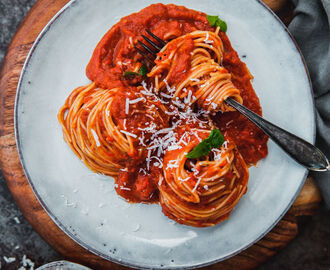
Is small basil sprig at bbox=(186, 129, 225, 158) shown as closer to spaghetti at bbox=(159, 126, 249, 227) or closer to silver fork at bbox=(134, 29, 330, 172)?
spaghetti at bbox=(159, 126, 249, 227)

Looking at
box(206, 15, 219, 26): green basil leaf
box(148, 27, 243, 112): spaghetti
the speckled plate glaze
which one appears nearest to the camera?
box(148, 27, 243, 112): spaghetti

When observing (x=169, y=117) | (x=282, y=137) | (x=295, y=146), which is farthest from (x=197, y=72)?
(x=295, y=146)

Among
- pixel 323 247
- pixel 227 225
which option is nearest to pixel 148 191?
pixel 227 225

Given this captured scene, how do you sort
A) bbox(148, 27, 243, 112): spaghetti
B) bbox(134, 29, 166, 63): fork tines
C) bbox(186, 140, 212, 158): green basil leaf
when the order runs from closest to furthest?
bbox(186, 140, 212, 158): green basil leaf → bbox(148, 27, 243, 112): spaghetti → bbox(134, 29, 166, 63): fork tines

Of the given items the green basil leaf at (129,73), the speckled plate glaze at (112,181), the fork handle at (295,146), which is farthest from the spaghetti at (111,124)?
the fork handle at (295,146)

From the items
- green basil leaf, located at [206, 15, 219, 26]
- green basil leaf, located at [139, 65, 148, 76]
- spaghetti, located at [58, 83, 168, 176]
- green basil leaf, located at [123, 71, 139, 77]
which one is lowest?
spaghetti, located at [58, 83, 168, 176]

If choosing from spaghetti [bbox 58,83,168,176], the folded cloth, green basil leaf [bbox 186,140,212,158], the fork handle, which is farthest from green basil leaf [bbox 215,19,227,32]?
green basil leaf [bbox 186,140,212,158]

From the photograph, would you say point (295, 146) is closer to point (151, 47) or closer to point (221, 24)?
point (221, 24)
